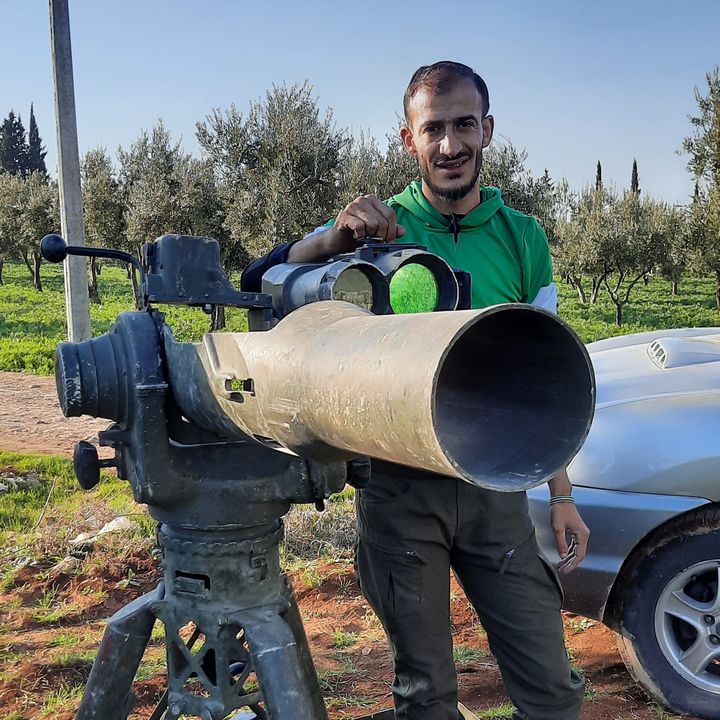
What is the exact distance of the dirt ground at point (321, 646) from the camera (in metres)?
3.17

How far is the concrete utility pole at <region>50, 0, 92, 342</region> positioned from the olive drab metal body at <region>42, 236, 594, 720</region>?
14.5ft

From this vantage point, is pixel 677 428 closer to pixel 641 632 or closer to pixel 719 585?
pixel 719 585

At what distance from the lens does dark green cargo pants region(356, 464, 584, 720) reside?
2184mm

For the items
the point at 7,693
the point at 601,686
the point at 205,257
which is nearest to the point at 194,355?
the point at 205,257

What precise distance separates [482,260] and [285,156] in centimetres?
1547

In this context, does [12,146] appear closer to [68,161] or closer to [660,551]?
[68,161]

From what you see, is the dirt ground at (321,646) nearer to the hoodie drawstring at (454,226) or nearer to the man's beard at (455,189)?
the hoodie drawstring at (454,226)

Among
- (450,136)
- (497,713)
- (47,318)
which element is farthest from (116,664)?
(47,318)

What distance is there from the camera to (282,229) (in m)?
16.9

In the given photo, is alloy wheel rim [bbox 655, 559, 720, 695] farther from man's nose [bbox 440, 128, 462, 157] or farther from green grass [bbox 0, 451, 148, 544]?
green grass [bbox 0, 451, 148, 544]

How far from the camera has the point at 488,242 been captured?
235cm

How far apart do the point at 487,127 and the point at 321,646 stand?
2.43 metres

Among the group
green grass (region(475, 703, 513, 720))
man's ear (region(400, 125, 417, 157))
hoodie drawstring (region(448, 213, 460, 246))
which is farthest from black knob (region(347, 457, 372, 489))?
green grass (region(475, 703, 513, 720))

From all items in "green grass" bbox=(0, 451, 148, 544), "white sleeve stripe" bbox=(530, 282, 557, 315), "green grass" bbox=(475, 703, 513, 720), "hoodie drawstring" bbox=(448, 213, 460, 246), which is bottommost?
"green grass" bbox=(475, 703, 513, 720)
